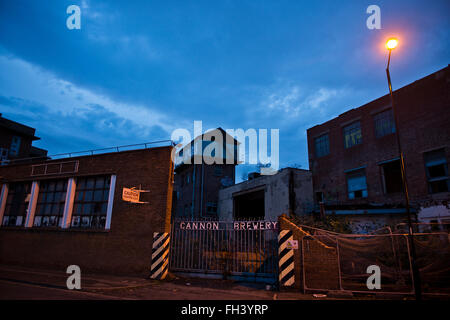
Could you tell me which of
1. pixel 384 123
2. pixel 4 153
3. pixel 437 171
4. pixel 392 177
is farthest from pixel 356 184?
pixel 4 153

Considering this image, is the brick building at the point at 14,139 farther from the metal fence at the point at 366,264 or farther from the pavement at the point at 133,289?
the metal fence at the point at 366,264

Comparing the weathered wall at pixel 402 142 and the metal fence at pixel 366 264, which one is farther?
the weathered wall at pixel 402 142

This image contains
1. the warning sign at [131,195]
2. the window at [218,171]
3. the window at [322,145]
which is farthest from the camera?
the window at [218,171]

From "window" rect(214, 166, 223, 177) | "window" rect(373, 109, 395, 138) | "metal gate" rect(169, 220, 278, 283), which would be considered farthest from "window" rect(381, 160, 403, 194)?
"window" rect(214, 166, 223, 177)

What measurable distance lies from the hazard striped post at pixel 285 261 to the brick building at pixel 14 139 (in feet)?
145

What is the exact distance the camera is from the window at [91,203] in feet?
47.5

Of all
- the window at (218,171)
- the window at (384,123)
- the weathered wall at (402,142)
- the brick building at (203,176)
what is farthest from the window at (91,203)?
the window at (384,123)

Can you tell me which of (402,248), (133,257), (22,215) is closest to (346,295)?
(402,248)

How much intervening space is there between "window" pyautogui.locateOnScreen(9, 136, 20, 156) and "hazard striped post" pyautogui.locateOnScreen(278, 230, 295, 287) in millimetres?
47287

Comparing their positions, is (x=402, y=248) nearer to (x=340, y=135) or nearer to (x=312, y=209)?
(x=312, y=209)

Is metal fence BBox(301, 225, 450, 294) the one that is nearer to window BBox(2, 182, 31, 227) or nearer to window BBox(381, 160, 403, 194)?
window BBox(381, 160, 403, 194)

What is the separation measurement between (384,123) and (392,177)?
178 inches

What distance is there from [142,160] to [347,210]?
13883 millimetres

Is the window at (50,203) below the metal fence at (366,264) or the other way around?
the other way around
